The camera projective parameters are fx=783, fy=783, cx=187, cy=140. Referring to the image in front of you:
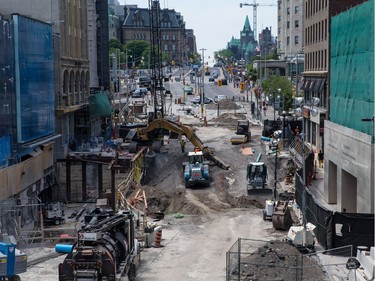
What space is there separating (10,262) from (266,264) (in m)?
9.45

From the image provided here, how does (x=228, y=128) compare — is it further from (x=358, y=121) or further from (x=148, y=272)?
(x=148, y=272)

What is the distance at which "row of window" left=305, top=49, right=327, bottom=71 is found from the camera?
68938 mm

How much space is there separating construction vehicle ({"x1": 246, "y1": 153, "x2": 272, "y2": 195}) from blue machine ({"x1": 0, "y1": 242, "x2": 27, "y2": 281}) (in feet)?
88.0

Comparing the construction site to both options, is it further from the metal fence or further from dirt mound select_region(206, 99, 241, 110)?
dirt mound select_region(206, 99, 241, 110)

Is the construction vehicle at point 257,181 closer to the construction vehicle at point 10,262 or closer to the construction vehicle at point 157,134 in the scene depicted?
the construction vehicle at point 157,134

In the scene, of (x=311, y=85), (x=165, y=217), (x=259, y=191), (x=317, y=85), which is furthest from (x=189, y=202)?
(x=311, y=85)

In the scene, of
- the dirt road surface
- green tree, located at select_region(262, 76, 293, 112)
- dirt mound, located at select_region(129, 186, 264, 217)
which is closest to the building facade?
the dirt road surface

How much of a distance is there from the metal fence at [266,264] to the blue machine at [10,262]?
23.3 ft

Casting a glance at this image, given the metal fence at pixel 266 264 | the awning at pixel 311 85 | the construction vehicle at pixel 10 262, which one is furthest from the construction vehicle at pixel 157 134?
the construction vehicle at pixel 10 262

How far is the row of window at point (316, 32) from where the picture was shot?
6812cm

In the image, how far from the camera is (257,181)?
166ft

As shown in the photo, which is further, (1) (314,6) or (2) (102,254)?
(1) (314,6)

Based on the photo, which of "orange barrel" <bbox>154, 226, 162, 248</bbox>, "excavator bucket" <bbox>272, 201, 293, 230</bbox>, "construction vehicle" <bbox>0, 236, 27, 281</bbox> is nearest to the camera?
"construction vehicle" <bbox>0, 236, 27, 281</bbox>

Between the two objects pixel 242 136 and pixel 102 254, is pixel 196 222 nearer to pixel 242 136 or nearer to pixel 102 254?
pixel 102 254
